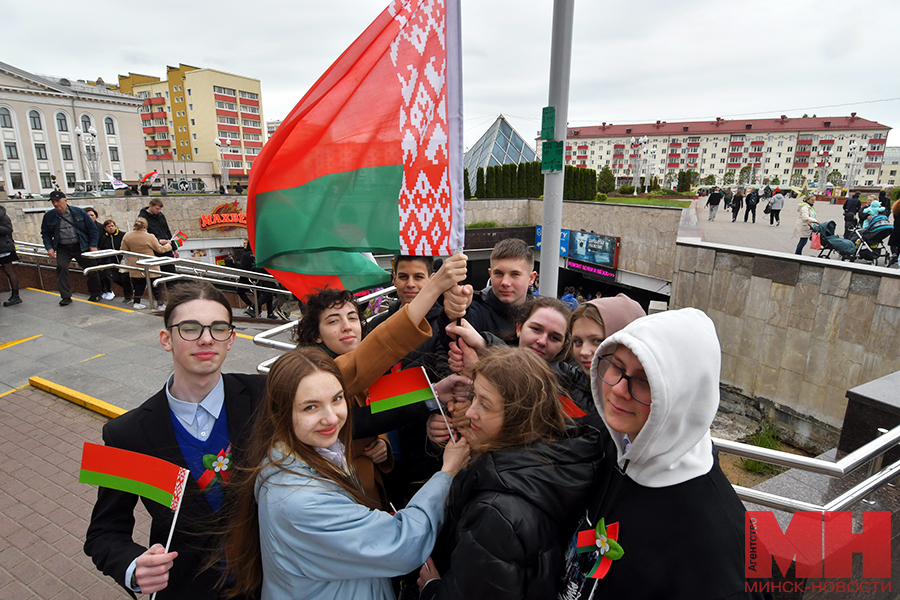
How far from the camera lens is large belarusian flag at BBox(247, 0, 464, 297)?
2.46 metres

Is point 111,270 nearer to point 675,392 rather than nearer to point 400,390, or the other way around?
point 400,390

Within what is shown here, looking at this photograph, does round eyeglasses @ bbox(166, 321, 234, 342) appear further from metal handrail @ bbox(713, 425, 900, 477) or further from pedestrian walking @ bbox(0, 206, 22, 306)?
pedestrian walking @ bbox(0, 206, 22, 306)

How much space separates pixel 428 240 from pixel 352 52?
3.64 ft

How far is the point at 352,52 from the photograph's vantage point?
8.54ft

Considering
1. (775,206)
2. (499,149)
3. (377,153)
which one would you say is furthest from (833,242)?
(499,149)

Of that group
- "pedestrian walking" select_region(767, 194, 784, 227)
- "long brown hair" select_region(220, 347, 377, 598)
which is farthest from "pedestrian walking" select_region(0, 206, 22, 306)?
"pedestrian walking" select_region(767, 194, 784, 227)

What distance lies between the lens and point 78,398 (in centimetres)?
500

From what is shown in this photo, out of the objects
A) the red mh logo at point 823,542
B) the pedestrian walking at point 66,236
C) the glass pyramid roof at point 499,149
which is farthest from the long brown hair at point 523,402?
the glass pyramid roof at point 499,149

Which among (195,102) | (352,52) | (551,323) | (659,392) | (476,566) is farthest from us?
(195,102)

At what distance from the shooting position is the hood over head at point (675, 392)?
3.85 ft

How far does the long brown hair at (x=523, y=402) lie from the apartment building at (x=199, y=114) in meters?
70.3

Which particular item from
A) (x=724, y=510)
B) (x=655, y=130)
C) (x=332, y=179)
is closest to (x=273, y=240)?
(x=332, y=179)

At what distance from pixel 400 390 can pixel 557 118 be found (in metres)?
3.12

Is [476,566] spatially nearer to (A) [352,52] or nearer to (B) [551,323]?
(B) [551,323]
